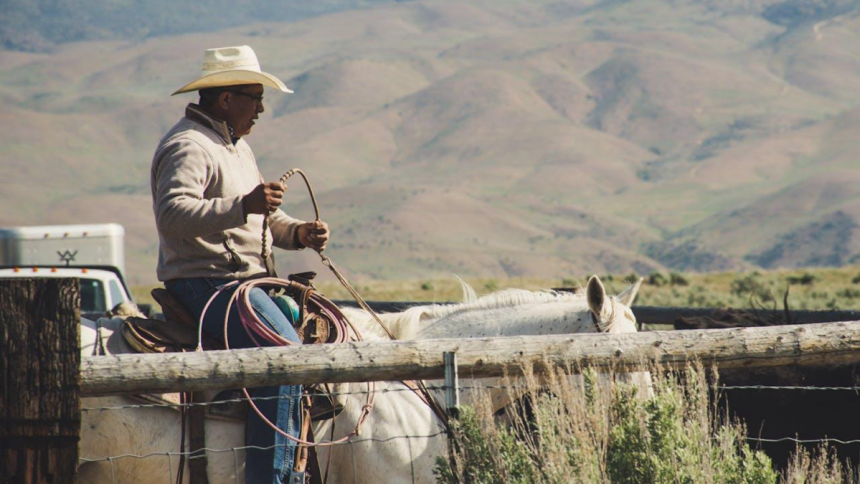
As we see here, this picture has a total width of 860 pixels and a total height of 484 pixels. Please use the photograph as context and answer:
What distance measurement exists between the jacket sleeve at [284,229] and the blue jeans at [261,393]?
587mm

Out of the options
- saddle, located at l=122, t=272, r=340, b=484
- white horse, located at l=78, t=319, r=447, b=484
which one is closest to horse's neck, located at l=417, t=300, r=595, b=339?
white horse, located at l=78, t=319, r=447, b=484

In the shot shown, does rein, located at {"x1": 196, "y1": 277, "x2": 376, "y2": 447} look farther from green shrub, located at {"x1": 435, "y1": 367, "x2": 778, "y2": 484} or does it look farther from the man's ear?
the man's ear

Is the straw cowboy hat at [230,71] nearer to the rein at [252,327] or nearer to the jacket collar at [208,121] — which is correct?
the jacket collar at [208,121]

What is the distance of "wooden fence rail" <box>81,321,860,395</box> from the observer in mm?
3775

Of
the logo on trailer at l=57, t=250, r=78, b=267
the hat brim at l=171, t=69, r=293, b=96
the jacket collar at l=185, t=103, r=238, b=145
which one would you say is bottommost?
the jacket collar at l=185, t=103, r=238, b=145

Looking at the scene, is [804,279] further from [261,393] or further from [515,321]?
[261,393]

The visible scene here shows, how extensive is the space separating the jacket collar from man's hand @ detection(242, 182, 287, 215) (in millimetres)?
512

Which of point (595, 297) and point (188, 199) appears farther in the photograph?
point (595, 297)

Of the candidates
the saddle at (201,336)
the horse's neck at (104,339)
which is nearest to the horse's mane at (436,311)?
the saddle at (201,336)

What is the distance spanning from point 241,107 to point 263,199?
0.72 m

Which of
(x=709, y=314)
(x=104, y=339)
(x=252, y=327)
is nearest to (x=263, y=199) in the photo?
(x=252, y=327)

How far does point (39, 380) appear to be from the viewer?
134 inches

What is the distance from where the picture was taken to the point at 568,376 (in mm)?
4031

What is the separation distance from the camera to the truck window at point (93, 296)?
40.7 feet
